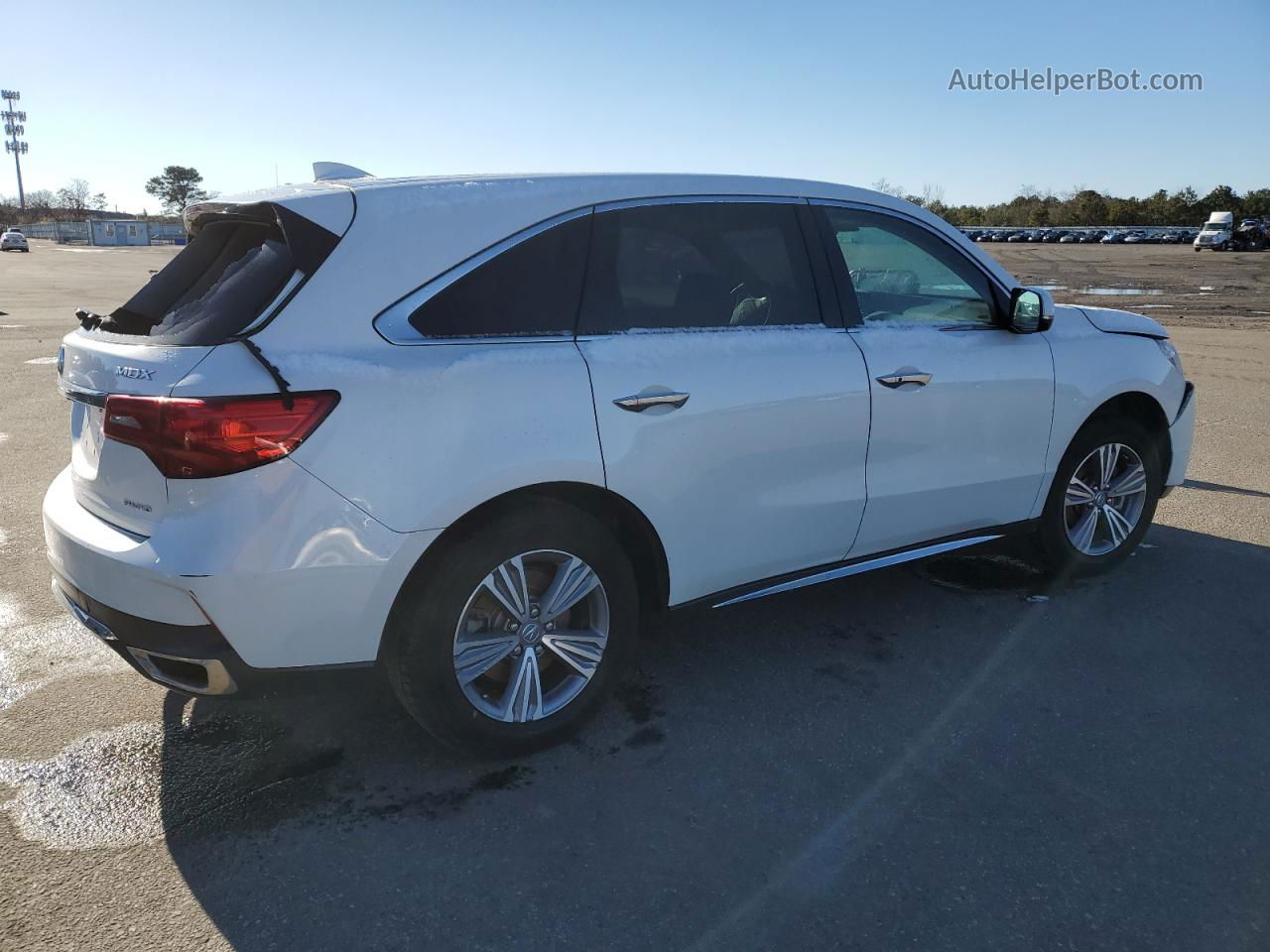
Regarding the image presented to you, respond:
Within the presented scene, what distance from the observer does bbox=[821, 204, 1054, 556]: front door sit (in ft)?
12.4

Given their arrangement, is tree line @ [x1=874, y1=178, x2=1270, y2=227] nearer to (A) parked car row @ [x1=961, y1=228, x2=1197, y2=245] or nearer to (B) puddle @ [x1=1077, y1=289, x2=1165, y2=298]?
(A) parked car row @ [x1=961, y1=228, x2=1197, y2=245]

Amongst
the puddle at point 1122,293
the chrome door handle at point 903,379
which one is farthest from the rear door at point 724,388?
the puddle at point 1122,293

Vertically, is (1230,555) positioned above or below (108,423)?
below

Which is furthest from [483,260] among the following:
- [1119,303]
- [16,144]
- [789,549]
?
[16,144]

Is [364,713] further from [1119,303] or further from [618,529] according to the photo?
[1119,303]

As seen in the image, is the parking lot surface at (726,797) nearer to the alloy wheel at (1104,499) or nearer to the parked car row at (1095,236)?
the alloy wheel at (1104,499)

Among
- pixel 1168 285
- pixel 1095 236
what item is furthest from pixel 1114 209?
pixel 1168 285

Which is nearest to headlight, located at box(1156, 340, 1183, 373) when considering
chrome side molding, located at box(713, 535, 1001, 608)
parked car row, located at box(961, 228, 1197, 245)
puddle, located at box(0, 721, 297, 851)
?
chrome side molding, located at box(713, 535, 1001, 608)

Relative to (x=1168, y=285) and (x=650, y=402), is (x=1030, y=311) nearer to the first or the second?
(x=650, y=402)

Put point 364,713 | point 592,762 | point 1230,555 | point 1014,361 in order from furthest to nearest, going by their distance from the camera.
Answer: point 1230,555, point 1014,361, point 364,713, point 592,762

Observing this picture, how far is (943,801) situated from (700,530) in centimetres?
113

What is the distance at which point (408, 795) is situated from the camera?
2961 mm

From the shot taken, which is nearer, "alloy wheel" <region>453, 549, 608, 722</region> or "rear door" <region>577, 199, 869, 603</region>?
"alloy wheel" <region>453, 549, 608, 722</region>

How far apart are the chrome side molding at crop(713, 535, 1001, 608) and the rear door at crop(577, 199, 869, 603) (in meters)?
0.06
